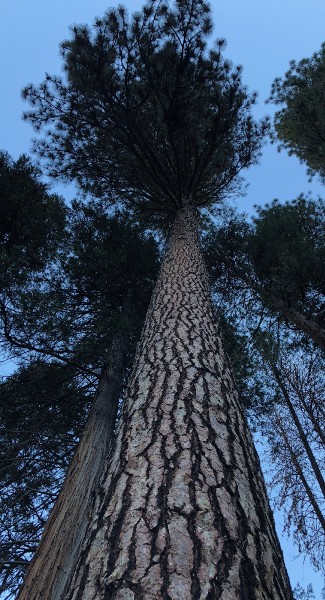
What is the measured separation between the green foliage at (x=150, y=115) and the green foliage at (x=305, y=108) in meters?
2.13

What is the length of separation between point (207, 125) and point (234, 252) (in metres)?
2.66

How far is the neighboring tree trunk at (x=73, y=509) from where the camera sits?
3.46 metres

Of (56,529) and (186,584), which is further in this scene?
(56,529)

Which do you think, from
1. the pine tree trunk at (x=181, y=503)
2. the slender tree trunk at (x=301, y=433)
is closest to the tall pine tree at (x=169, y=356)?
the pine tree trunk at (x=181, y=503)

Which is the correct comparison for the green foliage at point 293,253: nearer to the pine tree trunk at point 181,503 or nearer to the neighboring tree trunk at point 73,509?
the neighboring tree trunk at point 73,509

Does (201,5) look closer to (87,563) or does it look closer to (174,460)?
(174,460)

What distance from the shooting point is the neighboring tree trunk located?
3.46 meters

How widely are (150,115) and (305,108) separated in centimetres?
462

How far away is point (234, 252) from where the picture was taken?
9.01 meters

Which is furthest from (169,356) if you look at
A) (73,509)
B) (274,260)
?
(274,260)

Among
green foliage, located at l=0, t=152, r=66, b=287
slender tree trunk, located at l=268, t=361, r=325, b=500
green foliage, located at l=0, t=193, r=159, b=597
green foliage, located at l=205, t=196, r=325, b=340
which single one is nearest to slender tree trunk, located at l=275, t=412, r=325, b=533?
slender tree trunk, located at l=268, t=361, r=325, b=500

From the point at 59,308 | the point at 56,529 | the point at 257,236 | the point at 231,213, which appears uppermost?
the point at 231,213

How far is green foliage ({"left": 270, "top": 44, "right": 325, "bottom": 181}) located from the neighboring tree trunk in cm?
803

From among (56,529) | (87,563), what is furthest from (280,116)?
(87,563)
